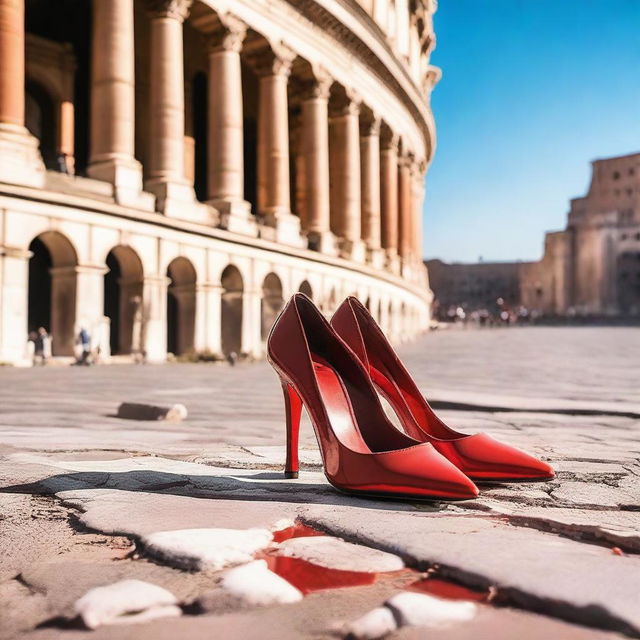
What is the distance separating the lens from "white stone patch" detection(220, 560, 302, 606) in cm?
205

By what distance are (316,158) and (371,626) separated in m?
33.3

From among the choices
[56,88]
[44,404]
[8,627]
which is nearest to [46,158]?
[56,88]

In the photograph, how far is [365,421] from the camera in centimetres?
401

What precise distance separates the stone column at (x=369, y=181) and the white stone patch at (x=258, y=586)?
3916 cm

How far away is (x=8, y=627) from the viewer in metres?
1.91

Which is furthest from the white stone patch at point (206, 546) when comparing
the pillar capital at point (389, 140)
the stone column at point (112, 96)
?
the pillar capital at point (389, 140)

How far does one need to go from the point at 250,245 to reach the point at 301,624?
84.6ft

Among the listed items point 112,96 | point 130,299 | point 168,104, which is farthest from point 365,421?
point 168,104

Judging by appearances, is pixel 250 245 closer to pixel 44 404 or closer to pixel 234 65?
pixel 234 65

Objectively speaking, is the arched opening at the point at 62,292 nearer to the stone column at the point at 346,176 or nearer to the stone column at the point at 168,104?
the stone column at the point at 168,104

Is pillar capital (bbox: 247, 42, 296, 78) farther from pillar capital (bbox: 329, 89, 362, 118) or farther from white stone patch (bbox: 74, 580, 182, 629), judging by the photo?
white stone patch (bbox: 74, 580, 182, 629)

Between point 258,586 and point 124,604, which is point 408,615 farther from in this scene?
point 124,604

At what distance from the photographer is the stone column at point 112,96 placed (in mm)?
22344

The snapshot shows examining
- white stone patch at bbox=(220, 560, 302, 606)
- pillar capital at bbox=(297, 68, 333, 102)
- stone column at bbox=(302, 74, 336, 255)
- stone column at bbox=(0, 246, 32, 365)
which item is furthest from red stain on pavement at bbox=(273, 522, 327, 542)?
pillar capital at bbox=(297, 68, 333, 102)
